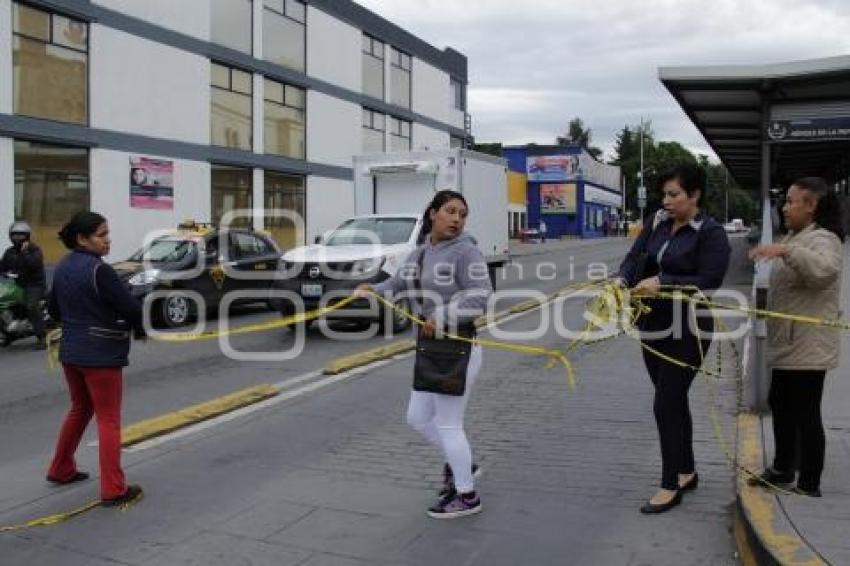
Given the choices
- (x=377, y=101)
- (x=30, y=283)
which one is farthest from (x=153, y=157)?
(x=377, y=101)

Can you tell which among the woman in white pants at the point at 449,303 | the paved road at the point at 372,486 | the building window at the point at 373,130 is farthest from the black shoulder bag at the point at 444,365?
the building window at the point at 373,130

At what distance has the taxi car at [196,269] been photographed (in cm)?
1473

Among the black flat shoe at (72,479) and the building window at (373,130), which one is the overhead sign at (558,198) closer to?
the building window at (373,130)

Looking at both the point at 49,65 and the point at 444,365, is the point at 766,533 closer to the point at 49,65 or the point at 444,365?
the point at 444,365

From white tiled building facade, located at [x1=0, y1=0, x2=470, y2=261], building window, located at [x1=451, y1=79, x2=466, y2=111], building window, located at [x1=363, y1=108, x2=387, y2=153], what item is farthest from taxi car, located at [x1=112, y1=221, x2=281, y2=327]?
building window, located at [x1=451, y1=79, x2=466, y2=111]

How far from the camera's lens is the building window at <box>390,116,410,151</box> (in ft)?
128

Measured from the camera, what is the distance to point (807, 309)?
5.03m

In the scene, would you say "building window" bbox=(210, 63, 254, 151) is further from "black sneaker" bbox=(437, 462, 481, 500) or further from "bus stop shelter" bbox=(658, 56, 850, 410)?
"black sneaker" bbox=(437, 462, 481, 500)

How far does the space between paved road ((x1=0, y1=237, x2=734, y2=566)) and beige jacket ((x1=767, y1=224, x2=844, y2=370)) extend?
104 centimetres

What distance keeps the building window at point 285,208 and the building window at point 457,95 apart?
17.3 m

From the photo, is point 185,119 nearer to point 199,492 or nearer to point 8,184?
point 8,184

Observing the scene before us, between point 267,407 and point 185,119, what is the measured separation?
737 inches

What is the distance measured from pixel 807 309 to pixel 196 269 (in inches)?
479

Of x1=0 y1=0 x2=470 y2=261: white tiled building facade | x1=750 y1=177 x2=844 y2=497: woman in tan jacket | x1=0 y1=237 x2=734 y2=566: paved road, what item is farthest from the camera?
x1=0 y1=0 x2=470 y2=261: white tiled building facade
